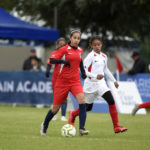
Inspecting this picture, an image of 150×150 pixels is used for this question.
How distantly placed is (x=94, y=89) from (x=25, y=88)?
1052 cm

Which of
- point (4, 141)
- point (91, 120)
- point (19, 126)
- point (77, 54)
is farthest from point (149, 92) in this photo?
point (4, 141)

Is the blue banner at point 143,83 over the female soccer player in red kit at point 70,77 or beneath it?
beneath

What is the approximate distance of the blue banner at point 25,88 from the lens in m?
21.2

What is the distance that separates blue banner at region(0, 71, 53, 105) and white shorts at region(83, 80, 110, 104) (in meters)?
9.51

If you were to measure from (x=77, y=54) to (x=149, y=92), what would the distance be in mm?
9426

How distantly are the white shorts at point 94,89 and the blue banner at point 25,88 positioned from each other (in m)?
9.51

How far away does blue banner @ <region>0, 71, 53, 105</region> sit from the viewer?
21.2 m

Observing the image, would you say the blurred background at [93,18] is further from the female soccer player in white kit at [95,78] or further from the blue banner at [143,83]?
the female soccer player in white kit at [95,78]

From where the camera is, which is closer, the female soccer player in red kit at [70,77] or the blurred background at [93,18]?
the female soccer player in red kit at [70,77]

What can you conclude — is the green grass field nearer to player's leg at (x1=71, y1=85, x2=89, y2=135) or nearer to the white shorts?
player's leg at (x1=71, y1=85, x2=89, y2=135)

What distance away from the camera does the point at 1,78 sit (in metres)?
22.3

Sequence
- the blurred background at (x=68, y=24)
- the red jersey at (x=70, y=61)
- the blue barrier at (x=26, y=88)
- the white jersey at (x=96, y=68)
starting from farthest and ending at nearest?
the blurred background at (x=68, y=24)
the blue barrier at (x=26, y=88)
the white jersey at (x=96, y=68)
the red jersey at (x=70, y=61)

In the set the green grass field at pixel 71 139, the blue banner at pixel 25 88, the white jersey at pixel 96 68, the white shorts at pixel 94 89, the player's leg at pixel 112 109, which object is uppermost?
the white jersey at pixel 96 68

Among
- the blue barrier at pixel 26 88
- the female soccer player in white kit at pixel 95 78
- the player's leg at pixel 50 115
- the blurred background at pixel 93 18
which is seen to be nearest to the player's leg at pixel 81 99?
the player's leg at pixel 50 115
